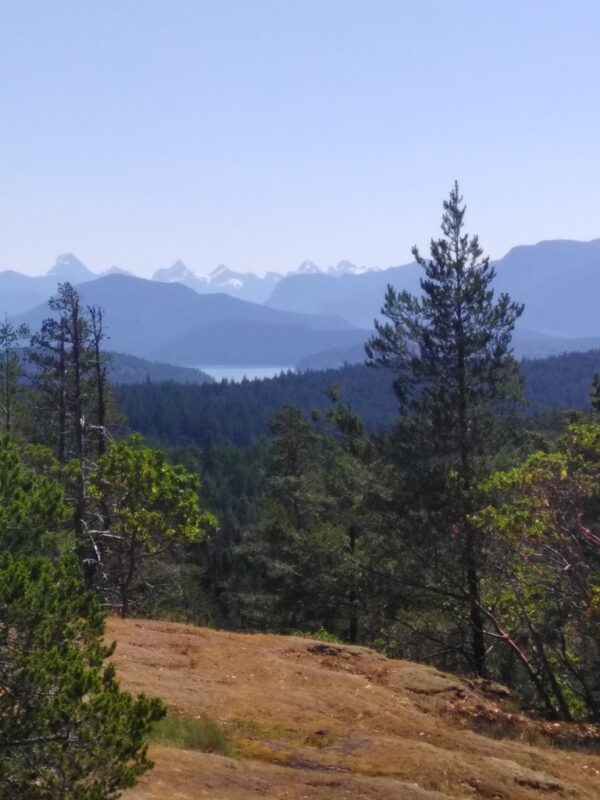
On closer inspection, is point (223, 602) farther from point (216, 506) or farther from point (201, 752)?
point (201, 752)

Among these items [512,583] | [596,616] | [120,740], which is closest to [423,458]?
[512,583]

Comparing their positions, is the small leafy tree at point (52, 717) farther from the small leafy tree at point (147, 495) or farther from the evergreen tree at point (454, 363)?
the evergreen tree at point (454, 363)

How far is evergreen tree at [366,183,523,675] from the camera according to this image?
19078mm

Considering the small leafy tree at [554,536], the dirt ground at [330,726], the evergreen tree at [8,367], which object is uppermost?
the evergreen tree at [8,367]

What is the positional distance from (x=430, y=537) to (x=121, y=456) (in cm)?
764

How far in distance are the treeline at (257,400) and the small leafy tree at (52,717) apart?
124385mm

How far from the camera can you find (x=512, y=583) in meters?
15.7

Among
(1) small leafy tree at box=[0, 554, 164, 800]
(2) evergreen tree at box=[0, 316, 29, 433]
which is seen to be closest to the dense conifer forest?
(1) small leafy tree at box=[0, 554, 164, 800]

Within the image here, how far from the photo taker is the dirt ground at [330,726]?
9578 millimetres

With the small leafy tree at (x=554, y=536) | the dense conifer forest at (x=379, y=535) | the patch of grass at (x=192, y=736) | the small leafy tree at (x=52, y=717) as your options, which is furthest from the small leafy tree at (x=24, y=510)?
the small leafy tree at (x=554, y=536)

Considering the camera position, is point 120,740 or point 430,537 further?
point 430,537

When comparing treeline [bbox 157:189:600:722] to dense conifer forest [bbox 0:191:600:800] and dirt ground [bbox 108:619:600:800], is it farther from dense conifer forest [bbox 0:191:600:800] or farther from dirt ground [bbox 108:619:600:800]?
dirt ground [bbox 108:619:600:800]

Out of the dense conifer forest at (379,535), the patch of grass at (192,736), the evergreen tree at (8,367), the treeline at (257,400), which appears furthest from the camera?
the treeline at (257,400)

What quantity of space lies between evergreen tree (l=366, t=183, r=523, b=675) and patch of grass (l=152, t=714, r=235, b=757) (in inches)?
361
